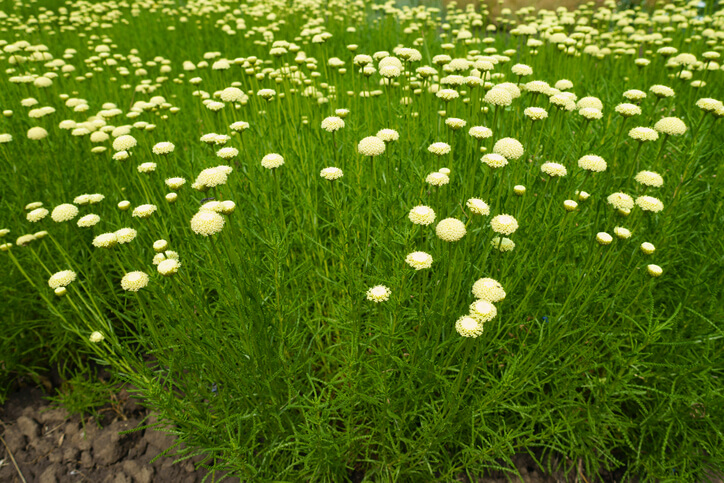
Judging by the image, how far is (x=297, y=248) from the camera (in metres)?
3.47

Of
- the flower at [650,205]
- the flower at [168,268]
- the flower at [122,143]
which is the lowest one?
the flower at [168,268]

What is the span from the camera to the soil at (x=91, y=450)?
2810 millimetres

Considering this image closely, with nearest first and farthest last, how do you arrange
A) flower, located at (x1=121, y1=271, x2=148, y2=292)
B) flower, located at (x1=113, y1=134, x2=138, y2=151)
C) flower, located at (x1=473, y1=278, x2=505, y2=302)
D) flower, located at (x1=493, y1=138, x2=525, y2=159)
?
1. flower, located at (x1=473, y1=278, x2=505, y2=302)
2. flower, located at (x1=121, y1=271, x2=148, y2=292)
3. flower, located at (x1=493, y1=138, x2=525, y2=159)
4. flower, located at (x1=113, y1=134, x2=138, y2=151)

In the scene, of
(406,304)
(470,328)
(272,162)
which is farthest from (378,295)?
(272,162)

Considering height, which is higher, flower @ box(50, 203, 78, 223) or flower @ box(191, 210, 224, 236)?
flower @ box(191, 210, 224, 236)

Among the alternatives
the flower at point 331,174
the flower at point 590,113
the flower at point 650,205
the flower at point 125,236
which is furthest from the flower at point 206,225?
the flower at point 590,113

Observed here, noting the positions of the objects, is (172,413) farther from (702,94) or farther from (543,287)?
(702,94)

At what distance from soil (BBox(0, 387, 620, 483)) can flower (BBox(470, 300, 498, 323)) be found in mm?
1437

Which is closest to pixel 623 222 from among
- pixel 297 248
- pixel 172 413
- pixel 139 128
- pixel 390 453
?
pixel 390 453

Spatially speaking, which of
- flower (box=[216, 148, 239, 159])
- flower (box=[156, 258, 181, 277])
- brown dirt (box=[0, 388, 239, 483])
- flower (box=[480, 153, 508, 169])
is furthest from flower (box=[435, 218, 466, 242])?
brown dirt (box=[0, 388, 239, 483])

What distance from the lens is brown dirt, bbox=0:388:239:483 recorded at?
287 cm

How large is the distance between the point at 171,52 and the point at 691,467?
958cm

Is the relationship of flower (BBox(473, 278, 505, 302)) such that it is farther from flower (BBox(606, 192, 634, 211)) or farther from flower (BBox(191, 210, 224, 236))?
flower (BBox(191, 210, 224, 236))

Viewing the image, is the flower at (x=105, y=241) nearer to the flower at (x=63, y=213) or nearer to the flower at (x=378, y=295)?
the flower at (x=63, y=213)
